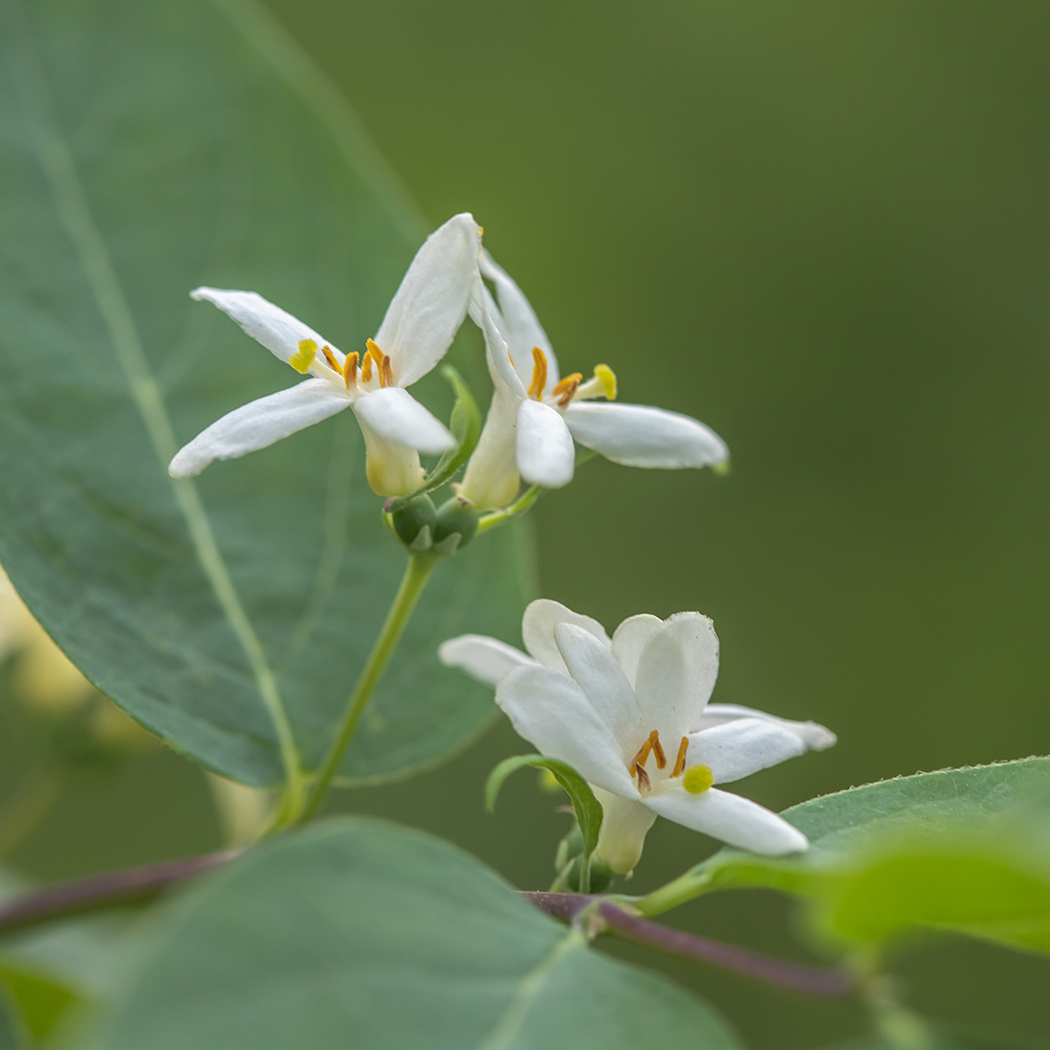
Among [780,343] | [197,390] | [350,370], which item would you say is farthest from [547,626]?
[780,343]

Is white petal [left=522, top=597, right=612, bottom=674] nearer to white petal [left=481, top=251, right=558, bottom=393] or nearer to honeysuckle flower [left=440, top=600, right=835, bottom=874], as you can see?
honeysuckle flower [left=440, top=600, right=835, bottom=874]

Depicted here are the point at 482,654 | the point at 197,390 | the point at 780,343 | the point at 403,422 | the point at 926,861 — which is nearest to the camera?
the point at 926,861

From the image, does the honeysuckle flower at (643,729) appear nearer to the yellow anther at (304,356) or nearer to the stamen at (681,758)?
the stamen at (681,758)

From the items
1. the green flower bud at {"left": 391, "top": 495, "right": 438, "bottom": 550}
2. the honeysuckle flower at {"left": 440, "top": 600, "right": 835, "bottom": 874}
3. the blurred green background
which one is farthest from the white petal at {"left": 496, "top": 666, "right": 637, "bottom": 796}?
the blurred green background

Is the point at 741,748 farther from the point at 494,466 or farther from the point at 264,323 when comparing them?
the point at 264,323

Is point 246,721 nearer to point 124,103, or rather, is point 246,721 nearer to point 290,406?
point 290,406

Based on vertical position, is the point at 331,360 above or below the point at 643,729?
above
